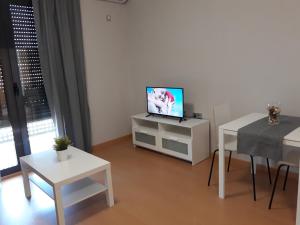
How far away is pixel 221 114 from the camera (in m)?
2.91

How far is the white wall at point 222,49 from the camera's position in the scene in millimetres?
2713

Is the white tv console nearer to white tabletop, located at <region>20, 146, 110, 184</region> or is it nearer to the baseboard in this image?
the baseboard

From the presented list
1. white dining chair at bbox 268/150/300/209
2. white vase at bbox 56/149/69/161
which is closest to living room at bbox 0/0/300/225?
white dining chair at bbox 268/150/300/209

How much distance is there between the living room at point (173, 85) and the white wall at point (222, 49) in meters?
0.01

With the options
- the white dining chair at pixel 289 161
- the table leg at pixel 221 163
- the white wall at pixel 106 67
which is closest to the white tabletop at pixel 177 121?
the white wall at pixel 106 67

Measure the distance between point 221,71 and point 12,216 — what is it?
2.78 metres

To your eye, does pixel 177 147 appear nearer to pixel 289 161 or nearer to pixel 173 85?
pixel 173 85

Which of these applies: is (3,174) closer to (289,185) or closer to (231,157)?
(231,157)

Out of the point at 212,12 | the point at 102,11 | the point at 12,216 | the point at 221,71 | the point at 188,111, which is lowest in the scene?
the point at 12,216

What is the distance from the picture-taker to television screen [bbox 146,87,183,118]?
349cm

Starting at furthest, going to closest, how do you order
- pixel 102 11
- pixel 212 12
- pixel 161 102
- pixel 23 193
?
1. pixel 102 11
2. pixel 161 102
3. pixel 212 12
4. pixel 23 193

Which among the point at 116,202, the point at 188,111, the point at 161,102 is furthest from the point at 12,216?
the point at 188,111

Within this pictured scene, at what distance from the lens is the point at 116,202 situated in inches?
102

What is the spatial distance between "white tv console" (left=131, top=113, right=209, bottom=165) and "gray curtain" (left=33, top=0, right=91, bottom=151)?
874 mm
